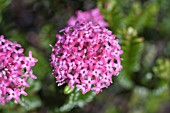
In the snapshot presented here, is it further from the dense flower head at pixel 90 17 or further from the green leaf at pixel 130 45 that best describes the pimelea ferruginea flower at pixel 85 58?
the dense flower head at pixel 90 17

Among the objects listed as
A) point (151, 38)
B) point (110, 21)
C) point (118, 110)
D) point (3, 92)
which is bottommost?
point (3, 92)

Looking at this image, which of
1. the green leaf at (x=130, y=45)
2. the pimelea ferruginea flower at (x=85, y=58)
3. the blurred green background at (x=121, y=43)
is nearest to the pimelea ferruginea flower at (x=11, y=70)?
the pimelea ferruginea flower at (x=85, y=58)

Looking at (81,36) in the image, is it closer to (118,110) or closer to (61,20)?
(61,20)

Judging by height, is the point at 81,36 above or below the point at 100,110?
below

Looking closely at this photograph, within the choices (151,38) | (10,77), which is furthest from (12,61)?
(151,38)

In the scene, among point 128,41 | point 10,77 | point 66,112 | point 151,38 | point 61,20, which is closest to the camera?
point 10,77

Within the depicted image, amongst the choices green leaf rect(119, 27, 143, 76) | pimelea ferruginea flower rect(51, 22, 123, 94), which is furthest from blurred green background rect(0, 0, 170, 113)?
pimelea ferruginea flower rect(51, 22, 123, 94)

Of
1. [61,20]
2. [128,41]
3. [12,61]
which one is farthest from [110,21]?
[12,61]

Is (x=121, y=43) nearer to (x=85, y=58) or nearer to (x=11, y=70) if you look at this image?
(x=85, y=58)

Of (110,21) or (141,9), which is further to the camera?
(141,9)

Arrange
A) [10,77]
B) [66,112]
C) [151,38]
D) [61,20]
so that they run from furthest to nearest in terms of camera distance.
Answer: [151,38] → [61,20] → [66,112] → [10,77]
